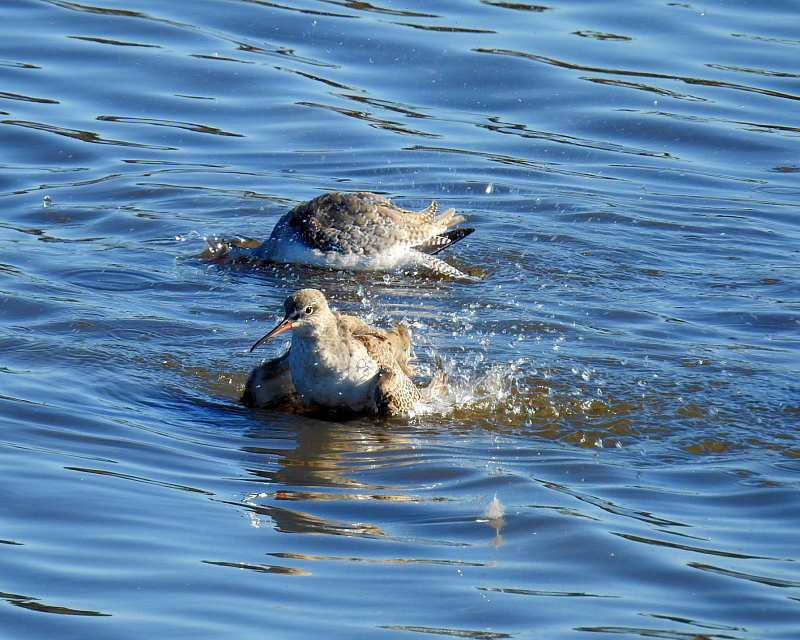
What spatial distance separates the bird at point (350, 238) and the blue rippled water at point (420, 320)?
164 mm

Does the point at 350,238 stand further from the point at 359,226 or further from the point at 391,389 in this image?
the point at 391,389

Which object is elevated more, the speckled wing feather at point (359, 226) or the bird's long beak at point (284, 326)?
the speckled wing feather at point (359, 226)

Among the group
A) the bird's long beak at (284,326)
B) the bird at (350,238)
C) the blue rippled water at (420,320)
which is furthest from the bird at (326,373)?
the bird at (350,238)

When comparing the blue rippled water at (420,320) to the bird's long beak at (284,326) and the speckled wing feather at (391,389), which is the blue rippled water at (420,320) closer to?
the speckled wing feather at (391,389)

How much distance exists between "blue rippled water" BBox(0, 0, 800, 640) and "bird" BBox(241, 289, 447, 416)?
6.1 inches

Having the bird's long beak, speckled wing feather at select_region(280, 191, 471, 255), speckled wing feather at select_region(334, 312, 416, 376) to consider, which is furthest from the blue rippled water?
the bird's long beak

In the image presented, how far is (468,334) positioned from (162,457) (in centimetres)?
293

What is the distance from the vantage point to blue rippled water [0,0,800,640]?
17.6 ft

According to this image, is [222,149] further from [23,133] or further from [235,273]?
[235,273]

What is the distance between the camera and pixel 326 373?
7.59 m

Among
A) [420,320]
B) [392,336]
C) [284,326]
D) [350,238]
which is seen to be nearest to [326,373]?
[284,326]

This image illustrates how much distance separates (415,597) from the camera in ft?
17.1

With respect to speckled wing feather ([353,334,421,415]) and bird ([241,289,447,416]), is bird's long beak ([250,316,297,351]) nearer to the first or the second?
bird ([241,289,447,416])

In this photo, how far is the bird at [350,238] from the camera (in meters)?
10.9
